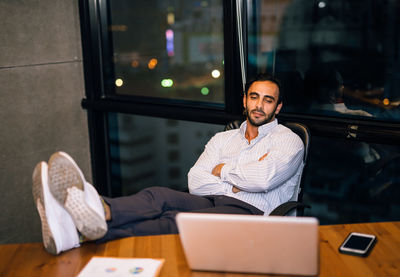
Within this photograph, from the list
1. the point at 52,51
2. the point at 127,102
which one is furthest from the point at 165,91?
the point at 52,51

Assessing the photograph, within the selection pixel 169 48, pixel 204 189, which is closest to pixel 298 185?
pixel 204 189

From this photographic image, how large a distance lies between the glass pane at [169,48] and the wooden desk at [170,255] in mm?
1840

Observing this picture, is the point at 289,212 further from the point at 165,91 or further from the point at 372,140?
the point at 165,91

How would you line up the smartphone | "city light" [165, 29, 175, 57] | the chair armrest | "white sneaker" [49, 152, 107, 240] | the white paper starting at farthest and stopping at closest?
"city light" [165, 29, 175, 57] < the chair armrest < "white sneaker" [49, 152, 107, 240] < the smartphone < the white paper

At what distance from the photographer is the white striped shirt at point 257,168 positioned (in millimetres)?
2430

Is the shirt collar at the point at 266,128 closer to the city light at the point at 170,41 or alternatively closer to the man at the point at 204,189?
the man at the point at 204,189

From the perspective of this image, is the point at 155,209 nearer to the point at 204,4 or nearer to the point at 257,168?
the point at 257,168

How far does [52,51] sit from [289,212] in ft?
8.28

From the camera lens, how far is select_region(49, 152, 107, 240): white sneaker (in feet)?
5.32

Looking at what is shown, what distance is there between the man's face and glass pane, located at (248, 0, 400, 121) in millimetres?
395

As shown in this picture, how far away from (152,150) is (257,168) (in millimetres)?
1859

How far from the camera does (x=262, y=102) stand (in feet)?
8.84

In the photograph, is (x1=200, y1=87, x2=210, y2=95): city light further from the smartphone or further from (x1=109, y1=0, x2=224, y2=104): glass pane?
the smartphone

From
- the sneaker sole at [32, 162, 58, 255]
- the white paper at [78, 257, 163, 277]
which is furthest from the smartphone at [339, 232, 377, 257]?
the sneaker sole at [32, 162, 58, 255]
